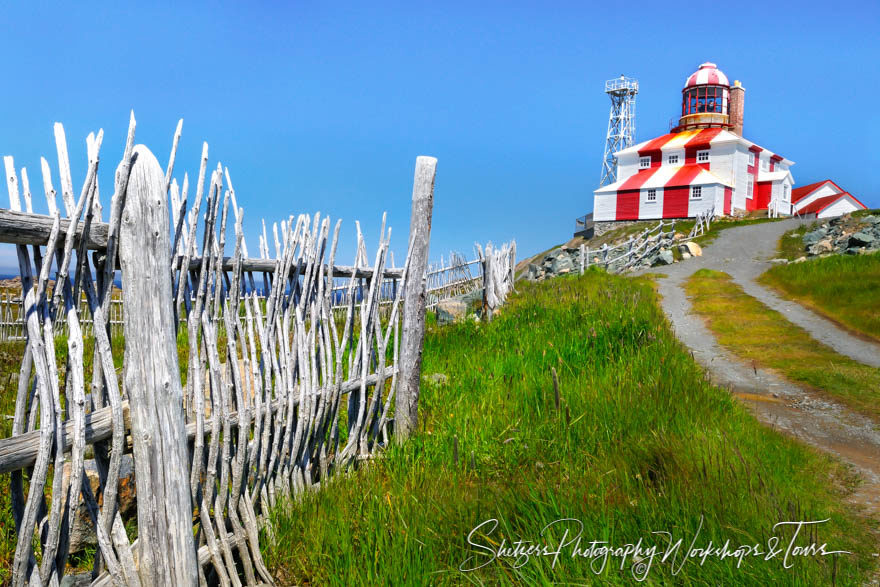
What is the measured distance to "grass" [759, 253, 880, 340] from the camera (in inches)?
439

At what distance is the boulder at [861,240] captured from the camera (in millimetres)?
18656

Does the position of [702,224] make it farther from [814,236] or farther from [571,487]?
[571,487]

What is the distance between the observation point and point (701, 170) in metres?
39.0

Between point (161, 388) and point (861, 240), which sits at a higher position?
point (861, 240)

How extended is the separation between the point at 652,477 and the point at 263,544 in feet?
7.63

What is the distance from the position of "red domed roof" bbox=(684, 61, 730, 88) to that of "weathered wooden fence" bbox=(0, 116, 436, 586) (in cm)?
4669

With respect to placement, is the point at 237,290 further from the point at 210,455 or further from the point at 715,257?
the point at 715,257

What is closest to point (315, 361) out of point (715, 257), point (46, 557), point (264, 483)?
point (264, 483)

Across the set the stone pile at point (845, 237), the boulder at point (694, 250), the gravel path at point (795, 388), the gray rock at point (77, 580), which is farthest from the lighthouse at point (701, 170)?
the gray rock at point (77, 580)

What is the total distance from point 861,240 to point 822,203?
98.4 ft

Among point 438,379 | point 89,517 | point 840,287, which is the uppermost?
point 840,287

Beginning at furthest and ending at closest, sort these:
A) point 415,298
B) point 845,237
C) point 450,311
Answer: point 845,237 < point 450,311 < point 415,298

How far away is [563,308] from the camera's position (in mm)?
9477

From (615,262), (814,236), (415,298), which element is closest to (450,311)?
(415,298)
